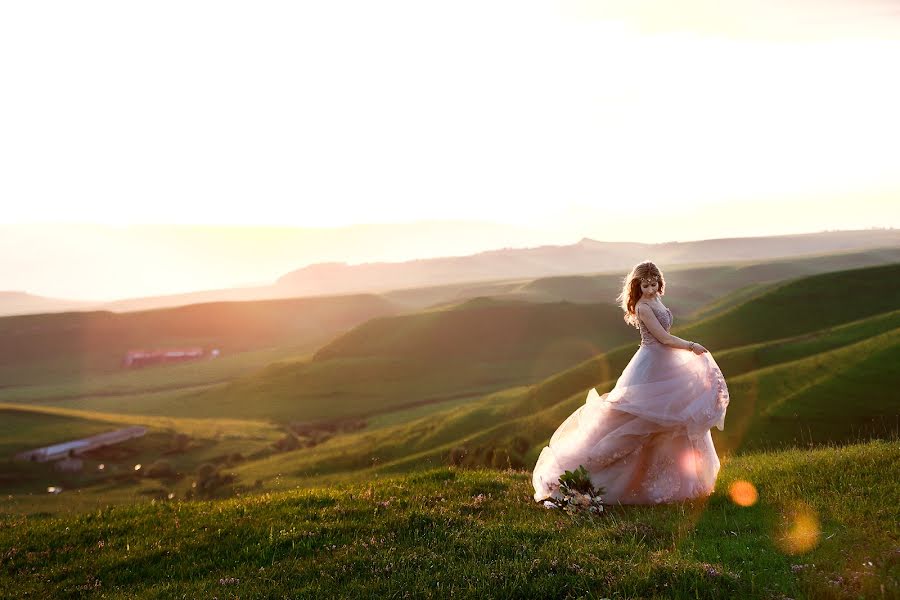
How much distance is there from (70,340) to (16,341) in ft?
48.7

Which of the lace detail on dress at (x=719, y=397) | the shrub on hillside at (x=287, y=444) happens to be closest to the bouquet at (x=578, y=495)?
the lace detail on dress at (x=719, y=397)

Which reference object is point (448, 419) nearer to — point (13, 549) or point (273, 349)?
point (13, 549)

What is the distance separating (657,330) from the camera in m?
12.3

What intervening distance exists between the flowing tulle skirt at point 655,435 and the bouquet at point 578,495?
39 centimetres

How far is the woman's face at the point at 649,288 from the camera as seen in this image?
12.6 m

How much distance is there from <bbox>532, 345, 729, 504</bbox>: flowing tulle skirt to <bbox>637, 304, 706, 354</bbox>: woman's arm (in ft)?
1.10

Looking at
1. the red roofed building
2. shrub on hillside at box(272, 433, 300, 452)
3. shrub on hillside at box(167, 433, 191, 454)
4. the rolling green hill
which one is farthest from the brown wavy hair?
the red roofed building

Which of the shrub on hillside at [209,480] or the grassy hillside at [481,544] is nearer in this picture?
the grassy hillside at [481,544]

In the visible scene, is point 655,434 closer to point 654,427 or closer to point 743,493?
point 654,427

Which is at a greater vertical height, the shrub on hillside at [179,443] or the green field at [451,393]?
the green field at [451,393]

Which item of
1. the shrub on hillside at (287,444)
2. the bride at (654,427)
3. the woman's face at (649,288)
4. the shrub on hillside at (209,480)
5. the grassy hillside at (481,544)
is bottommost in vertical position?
the shrub on hillside at (287,444)

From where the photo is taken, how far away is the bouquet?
11.2 meters

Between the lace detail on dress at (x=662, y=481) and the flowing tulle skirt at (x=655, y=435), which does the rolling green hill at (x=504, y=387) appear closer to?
the flowing tulle skirt at (x=655, y=435)

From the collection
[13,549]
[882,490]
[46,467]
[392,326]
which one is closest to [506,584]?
[882,490]
